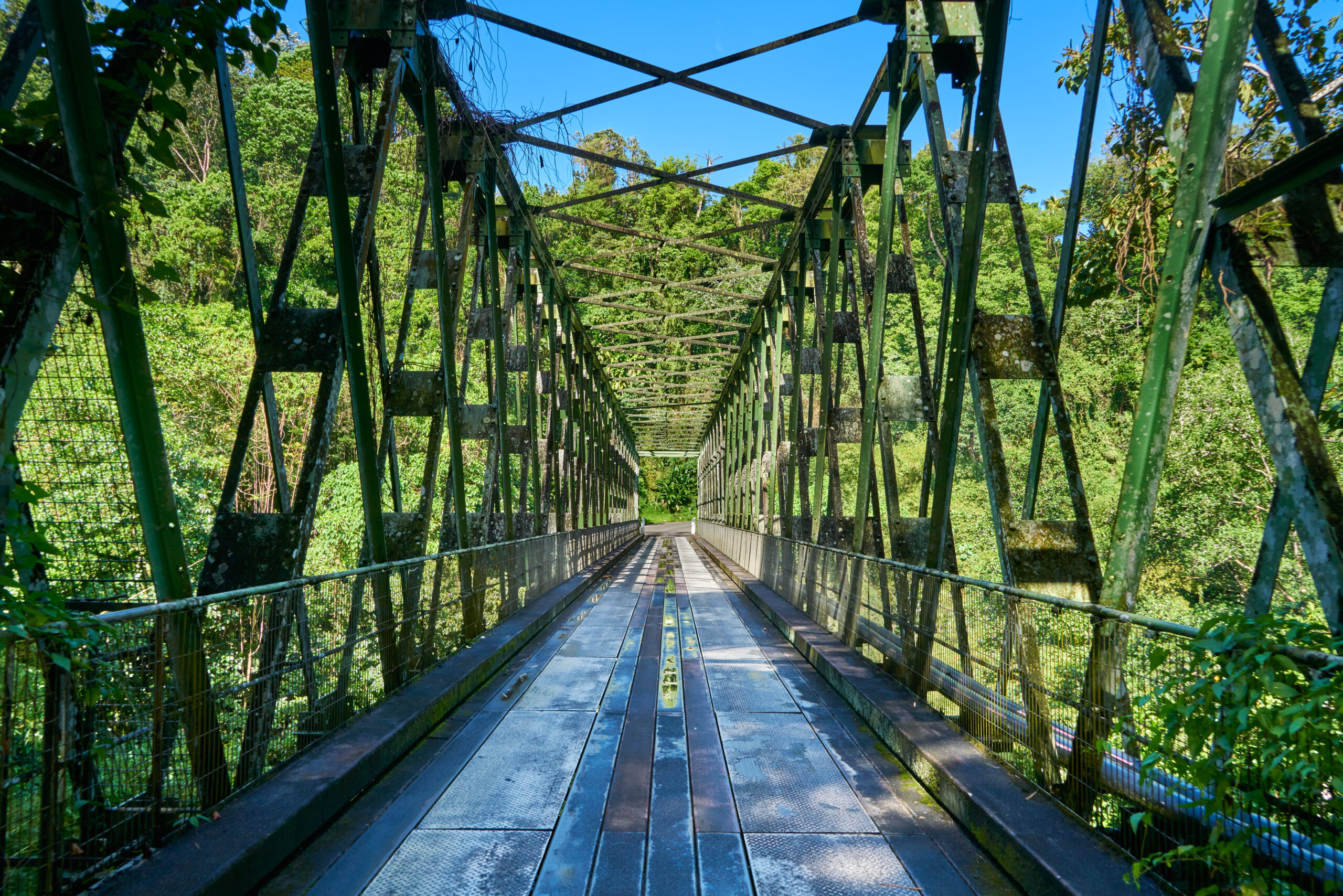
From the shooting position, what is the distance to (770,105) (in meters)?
8.64

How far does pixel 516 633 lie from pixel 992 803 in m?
5.17

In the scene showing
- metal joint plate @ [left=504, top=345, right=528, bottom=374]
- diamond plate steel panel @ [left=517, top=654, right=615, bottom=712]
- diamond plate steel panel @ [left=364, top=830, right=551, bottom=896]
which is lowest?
diamond plate steel panel @ [left=517, top=654, right=615, bottom=712]

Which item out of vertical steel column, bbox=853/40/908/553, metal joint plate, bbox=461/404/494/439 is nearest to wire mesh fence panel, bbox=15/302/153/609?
metal joint plate, bbox=461/404/494/439

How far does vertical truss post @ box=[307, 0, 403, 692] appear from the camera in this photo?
450 centimetres

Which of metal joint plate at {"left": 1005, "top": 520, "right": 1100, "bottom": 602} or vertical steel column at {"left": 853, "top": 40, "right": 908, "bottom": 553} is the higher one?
vertical steel column at {"left": 853, "top": 40, "right": 908, "bottom": 553}

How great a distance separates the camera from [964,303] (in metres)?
4.51

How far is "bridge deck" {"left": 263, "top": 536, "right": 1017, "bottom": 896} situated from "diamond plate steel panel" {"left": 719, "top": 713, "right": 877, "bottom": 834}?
1 centimetres

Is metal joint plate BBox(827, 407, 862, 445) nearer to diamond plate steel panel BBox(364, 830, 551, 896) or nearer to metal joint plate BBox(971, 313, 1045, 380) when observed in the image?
metal joint plate BBox(971, 313, 1045, 380)

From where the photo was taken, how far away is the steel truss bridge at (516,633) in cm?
247

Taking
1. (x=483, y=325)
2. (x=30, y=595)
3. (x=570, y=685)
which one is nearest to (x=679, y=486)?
(x=483, y=325)

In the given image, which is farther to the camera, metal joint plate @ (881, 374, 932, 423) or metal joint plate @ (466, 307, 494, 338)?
metal joint plate @ (466, 307, 494, 338)

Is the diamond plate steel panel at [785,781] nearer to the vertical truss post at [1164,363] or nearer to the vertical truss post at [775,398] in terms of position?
the vertical truss post at [1164,363]

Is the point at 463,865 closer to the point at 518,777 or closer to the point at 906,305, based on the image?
the point at 518,777

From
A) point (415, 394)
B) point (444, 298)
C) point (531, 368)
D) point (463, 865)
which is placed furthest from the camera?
point (531, 368)
